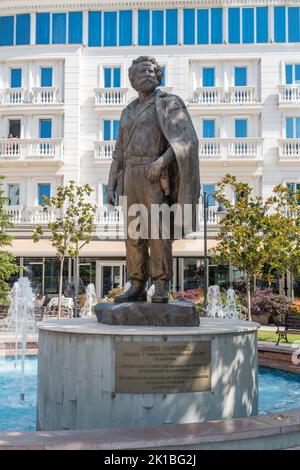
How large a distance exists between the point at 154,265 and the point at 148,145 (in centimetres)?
147

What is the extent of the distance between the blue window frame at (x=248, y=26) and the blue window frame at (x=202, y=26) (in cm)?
197

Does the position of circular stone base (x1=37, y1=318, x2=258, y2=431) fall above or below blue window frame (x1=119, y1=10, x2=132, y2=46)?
below

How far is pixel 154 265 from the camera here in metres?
6.75

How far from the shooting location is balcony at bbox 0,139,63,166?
27.8m

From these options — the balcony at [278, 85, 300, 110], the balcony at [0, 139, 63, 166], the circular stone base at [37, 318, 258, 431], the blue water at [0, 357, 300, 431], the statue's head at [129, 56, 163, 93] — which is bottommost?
the blue water at [0, 357, 300, 431]

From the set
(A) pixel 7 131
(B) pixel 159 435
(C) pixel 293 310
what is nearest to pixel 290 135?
(C) pixel 293 310

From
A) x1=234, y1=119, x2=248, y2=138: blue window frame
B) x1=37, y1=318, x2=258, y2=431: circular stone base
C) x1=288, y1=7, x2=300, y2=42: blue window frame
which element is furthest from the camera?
x1=234, y1=119, x2=248, y2=138: blue window frame

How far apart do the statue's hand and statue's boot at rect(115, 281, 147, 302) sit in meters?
1.40

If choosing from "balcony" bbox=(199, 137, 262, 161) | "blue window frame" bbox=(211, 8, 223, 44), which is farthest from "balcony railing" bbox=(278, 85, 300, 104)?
"blue window frame" bbox=(211, 8, 223, 44)

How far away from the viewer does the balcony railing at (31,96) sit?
28.4m

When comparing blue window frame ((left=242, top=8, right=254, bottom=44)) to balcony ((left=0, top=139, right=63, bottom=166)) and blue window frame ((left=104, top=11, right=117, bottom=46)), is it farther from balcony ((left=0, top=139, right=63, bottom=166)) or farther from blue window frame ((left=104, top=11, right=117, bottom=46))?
balcony ((left=0, top=139, right=63, bottom=166))

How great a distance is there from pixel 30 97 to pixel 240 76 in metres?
11.0

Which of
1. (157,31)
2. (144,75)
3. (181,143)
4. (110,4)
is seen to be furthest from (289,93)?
(181,143)

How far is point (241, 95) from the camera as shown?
2812 centimetres
